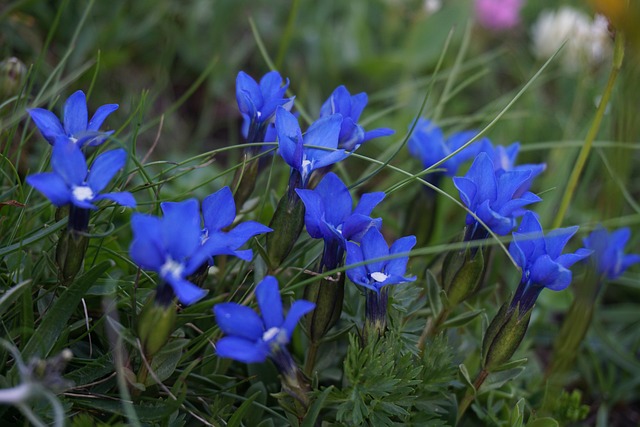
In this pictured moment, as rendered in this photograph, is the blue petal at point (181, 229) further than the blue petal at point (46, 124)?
No

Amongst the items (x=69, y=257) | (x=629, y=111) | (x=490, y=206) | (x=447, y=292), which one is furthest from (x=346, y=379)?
(x=629, y=111)

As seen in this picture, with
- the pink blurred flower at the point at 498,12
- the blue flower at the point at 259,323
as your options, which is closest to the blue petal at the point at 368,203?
the blue flower at the point at 259,323

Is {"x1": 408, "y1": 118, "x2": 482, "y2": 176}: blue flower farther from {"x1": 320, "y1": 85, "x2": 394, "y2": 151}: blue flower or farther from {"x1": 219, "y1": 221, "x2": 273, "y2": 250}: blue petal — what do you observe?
{"x1": 219, "y1": 221, "x2": 273, "y2": 250}: blue petal

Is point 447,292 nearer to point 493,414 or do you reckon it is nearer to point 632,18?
point 493,414

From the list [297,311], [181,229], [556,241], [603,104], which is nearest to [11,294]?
[181,229]

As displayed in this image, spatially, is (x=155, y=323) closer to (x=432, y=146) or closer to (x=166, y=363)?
(x=166, y=363)

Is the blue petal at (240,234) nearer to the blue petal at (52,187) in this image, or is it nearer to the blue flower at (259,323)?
the blue flower at (259,323)

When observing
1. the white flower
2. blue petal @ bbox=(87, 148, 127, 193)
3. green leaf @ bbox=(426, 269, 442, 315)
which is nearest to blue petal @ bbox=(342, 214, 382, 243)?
green leaf @ bbox=(426, 269, 442, 315)
